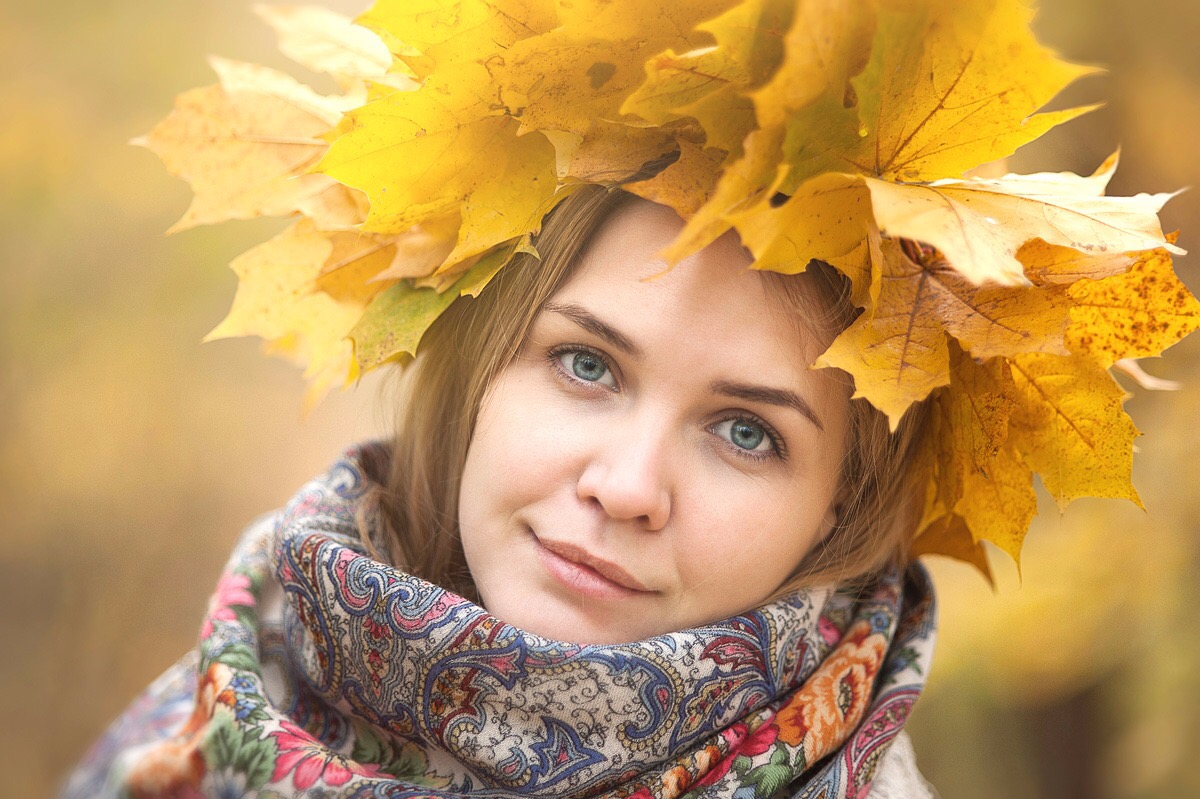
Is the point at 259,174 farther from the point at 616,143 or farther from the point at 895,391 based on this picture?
the point at 895,391

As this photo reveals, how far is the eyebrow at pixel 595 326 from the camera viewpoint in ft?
3.84

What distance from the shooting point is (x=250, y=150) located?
145cm

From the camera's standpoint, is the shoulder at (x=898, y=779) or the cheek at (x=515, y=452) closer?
the cheek at (x=515, y=452)

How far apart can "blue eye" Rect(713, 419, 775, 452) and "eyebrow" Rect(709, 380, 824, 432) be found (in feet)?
0.15

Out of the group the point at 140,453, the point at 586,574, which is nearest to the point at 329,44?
the point at 586,574

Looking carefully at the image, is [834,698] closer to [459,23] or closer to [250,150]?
[459,23]


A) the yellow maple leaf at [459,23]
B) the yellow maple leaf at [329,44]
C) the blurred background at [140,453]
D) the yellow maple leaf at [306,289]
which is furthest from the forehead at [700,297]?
the blurred background at [140,453]

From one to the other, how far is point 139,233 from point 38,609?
1230mm

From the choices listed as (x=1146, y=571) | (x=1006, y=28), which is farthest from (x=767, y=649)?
(x=1146, y=571)

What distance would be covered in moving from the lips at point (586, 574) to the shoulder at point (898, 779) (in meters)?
0.49

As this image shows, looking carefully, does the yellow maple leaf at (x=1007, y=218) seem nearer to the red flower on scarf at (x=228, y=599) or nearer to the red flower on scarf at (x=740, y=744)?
the red flower on scarf at (x=740, y=744)

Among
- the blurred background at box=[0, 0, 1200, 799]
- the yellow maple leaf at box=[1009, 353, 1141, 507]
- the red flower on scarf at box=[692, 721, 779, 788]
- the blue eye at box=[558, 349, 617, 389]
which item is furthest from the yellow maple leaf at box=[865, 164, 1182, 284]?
the blurred background at box=[0, 0, 1200, 799]

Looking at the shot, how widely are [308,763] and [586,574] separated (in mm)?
405

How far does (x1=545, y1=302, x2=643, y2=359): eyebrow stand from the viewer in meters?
1.17
